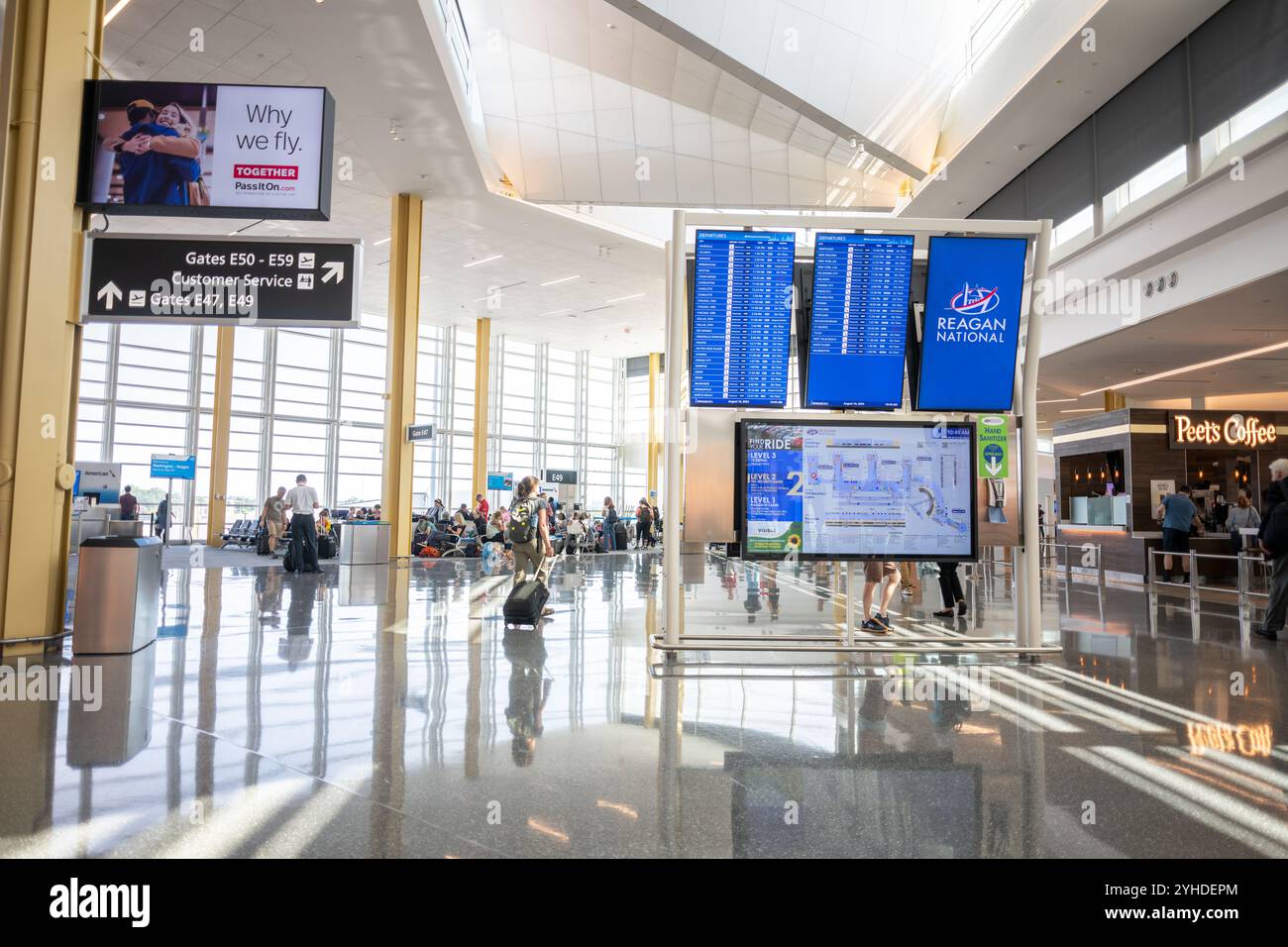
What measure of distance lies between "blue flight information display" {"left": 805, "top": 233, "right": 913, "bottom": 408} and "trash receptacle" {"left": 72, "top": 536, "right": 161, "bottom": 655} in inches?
228

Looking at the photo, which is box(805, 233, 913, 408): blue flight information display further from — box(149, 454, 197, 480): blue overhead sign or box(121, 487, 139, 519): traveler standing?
box(149, 454, 197, 480): blue overhead sign

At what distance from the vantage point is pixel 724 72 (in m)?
14.9

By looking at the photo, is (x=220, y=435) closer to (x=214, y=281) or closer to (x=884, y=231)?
(x=214, y=281)

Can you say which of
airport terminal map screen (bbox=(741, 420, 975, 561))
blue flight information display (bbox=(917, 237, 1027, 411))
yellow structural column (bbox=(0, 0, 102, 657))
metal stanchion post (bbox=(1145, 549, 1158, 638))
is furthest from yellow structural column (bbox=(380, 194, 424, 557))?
metal stanchion post (bbox=(1145, 549, 1158, 638))

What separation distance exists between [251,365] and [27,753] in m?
27.8

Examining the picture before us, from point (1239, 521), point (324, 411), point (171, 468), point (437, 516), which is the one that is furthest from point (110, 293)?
point (324, 411)

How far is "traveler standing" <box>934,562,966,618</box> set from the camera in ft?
29.0

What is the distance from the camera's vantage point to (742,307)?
628cm

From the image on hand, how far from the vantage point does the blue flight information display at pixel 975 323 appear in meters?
6.27

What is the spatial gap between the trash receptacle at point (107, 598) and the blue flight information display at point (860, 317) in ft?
19.0

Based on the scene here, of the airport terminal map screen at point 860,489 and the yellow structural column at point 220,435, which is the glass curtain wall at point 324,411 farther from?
the airport terminal map screen at point 860,489

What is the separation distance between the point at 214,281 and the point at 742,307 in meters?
4.45

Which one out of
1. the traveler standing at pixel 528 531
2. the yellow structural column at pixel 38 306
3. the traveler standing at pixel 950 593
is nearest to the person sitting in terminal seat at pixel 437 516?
the traveler standing at pixel 528 531
